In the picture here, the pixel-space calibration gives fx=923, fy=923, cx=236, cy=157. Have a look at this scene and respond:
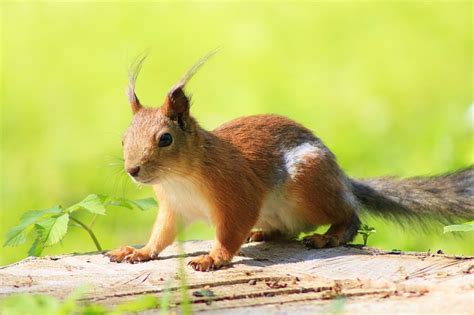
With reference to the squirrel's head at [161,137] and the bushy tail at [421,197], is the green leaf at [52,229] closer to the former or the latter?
the squirrel's head at [161,137]

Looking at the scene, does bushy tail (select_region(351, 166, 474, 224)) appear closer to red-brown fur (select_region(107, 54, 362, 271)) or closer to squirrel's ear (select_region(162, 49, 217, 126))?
red-brown fur (select_region(107, 54, 362, 271))

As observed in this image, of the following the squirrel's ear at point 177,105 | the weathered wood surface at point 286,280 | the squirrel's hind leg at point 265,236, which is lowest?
the weathered wood surface at point 286,280

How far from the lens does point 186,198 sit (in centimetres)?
314

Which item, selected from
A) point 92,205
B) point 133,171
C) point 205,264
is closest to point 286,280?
point 205,264

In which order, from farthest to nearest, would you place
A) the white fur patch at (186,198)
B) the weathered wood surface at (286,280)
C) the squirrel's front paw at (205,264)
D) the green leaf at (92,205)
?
the white fur patch at (186,198), the green leaf at (92,205), the squirrel's front paw at (205,264), the weathered wood surface at (286,280)

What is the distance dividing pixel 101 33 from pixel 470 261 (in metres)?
4.95

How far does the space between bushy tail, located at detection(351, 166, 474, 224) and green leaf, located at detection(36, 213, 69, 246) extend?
3.90 ft

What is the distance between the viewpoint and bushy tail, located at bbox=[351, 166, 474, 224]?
3609mm

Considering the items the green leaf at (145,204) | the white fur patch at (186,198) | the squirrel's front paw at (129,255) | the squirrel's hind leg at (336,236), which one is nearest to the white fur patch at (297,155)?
the squirrel's hind leg at (336,236)

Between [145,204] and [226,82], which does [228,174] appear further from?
[226,82]

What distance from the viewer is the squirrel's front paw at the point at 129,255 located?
3.05 metres

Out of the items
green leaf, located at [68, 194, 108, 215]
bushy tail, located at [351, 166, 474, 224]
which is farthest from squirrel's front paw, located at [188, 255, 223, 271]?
bushy tail, located at [351, 166, 474, 224]

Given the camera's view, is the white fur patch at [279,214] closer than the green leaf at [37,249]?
No

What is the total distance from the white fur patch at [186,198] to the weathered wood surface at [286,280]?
16cm
